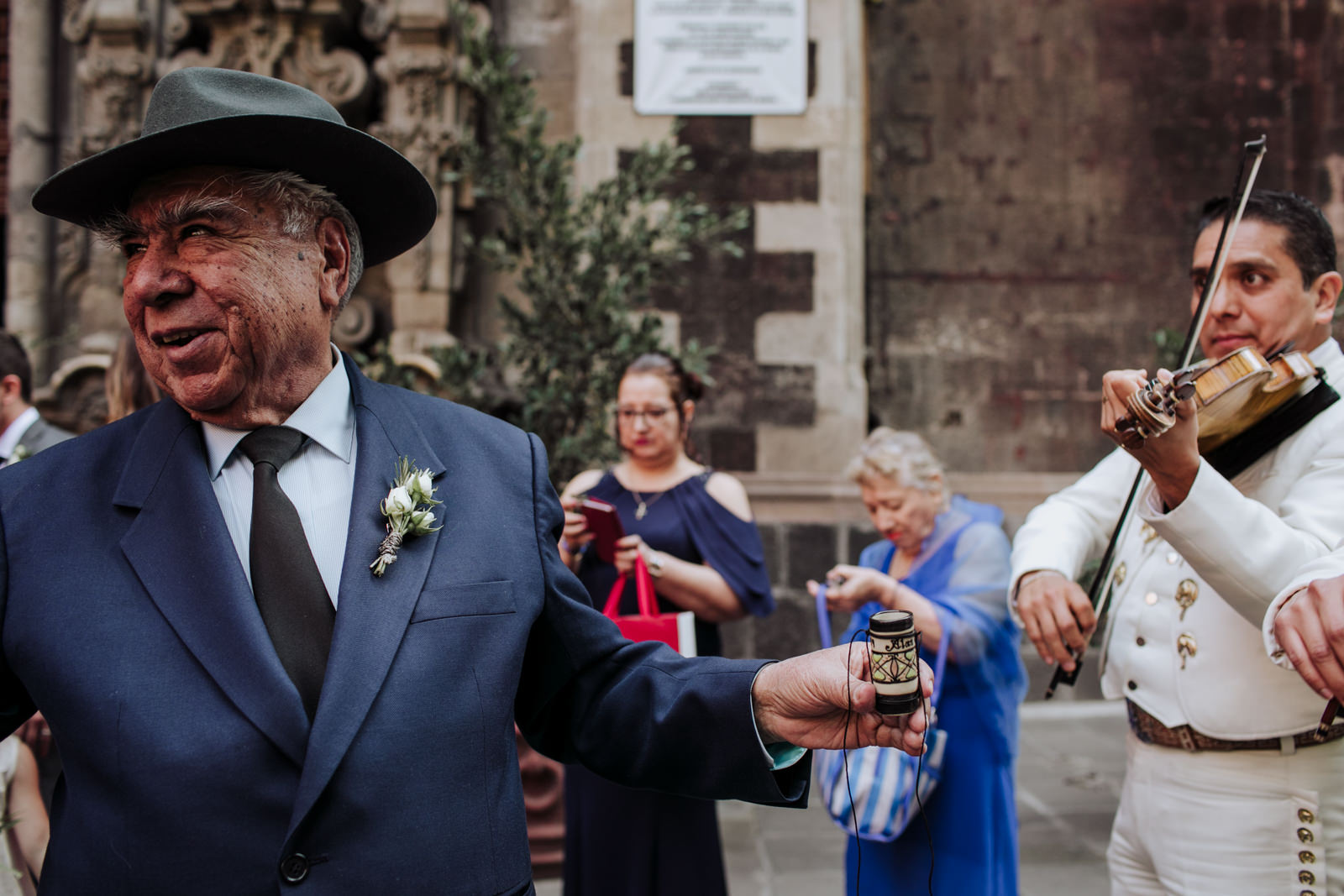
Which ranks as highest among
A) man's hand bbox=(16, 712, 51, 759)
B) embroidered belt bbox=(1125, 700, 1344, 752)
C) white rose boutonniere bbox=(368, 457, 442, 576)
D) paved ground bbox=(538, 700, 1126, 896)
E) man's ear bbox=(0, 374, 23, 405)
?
man's ear bbox=(0, 374, 23, 405)

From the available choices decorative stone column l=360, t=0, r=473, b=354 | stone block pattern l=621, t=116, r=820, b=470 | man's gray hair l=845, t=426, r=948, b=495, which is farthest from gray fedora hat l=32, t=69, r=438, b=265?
stone block pattern l=621, t=116, r=820, b=470

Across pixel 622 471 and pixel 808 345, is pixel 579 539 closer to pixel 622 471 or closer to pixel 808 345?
pixel 622 471

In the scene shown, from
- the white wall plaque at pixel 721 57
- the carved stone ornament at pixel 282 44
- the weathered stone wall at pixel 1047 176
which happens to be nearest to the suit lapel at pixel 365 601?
the white wall plaque at pixel 721 57

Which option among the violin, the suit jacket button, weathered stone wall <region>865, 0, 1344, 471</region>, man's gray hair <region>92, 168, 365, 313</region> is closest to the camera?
the suit jacket button

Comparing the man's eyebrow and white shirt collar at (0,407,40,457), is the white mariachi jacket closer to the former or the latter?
the man's eyebrow

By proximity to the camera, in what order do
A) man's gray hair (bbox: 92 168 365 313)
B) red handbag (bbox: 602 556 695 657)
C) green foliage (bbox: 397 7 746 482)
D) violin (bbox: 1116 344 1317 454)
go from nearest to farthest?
man's gray hair (bbox: 92 168 365 313), violin (bbox: 1116 344 1317 454), red handbag (bbox: 602 556 695 657), green foliage (bbox: 397 7 746 482)

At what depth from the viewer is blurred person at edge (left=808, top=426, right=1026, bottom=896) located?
2.91 m

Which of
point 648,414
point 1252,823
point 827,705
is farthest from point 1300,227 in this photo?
point 648,414

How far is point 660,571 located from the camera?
3.27 m

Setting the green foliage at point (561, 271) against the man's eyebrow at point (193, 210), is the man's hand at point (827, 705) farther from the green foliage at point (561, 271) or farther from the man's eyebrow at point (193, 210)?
the green foliage at point (561, 271)

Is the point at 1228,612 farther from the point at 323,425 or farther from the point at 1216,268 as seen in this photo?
the point at 323,425

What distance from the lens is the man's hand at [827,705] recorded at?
1.35m

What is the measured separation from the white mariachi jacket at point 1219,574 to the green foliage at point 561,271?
2274 millimetres

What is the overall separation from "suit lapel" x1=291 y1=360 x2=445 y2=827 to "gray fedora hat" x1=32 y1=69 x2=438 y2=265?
16.3 inches
